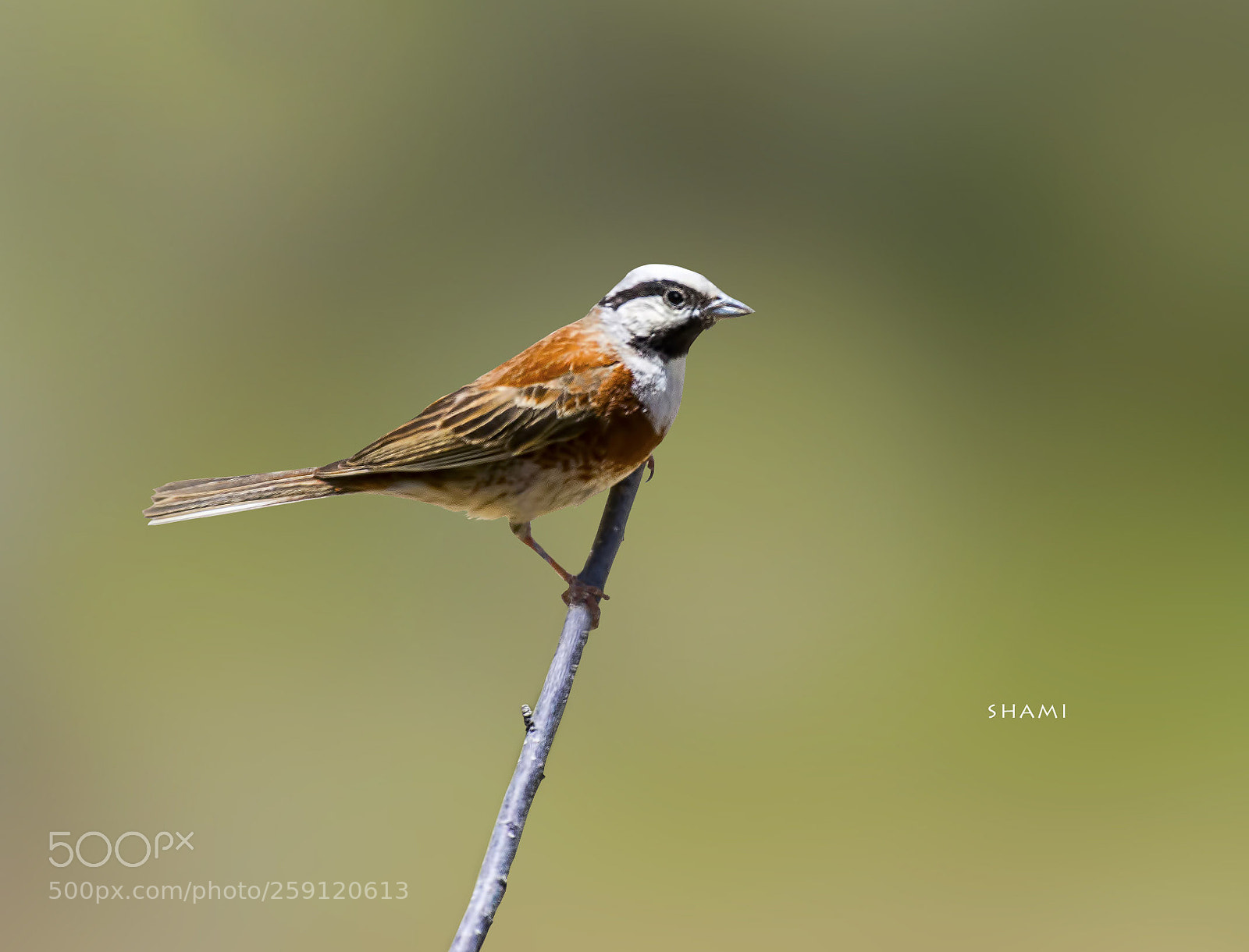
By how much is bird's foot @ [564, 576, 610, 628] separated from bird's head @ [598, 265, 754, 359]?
28 centimetres

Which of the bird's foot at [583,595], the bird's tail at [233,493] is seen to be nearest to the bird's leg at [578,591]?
the bird's foot at [583,595]

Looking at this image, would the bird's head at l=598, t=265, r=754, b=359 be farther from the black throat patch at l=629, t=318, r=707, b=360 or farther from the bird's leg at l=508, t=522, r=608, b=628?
the bird's leg at l=508, t=522, r=608, b=628

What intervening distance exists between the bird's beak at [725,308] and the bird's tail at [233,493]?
442 mm

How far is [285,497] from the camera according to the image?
1052 mm

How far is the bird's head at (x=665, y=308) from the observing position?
1025 millimetres

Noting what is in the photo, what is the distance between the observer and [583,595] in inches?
44.8

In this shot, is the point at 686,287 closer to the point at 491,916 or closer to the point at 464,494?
the point at 464,494

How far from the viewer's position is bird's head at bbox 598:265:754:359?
3.36ft

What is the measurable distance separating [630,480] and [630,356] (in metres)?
0.22

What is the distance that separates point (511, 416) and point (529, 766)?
395 millimetres

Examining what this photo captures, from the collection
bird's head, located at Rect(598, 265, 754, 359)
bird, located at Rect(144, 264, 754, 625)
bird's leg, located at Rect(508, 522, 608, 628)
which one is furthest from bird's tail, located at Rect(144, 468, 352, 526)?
bird's head, located at Rect(598, 265, 754, 359)

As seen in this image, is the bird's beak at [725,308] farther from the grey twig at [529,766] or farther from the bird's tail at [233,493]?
the bird's tail at [233,493]

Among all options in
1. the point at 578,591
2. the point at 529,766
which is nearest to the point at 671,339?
A: the point at 578,591

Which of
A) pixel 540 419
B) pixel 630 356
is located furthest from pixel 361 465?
pixel 630 356
